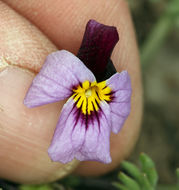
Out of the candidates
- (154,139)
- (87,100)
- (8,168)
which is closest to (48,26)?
(87,100)

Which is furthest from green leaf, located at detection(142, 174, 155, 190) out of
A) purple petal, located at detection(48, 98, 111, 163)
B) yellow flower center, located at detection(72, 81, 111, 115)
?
yellow flower center, located at detection(72, 81, 111, 115)

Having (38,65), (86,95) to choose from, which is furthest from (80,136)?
(38,65)

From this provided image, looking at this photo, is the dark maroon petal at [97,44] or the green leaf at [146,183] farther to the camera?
the green leaf at [146,183]

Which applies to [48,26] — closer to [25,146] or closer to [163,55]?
[25,146]

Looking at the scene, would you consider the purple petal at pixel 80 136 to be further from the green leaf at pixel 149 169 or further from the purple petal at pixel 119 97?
the green leaf at pixel 149 169

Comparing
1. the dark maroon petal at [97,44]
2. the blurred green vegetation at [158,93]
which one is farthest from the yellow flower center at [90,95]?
the blurred green vegetation at [158,93]

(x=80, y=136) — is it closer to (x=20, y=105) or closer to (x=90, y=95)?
(x=90, y=95)
